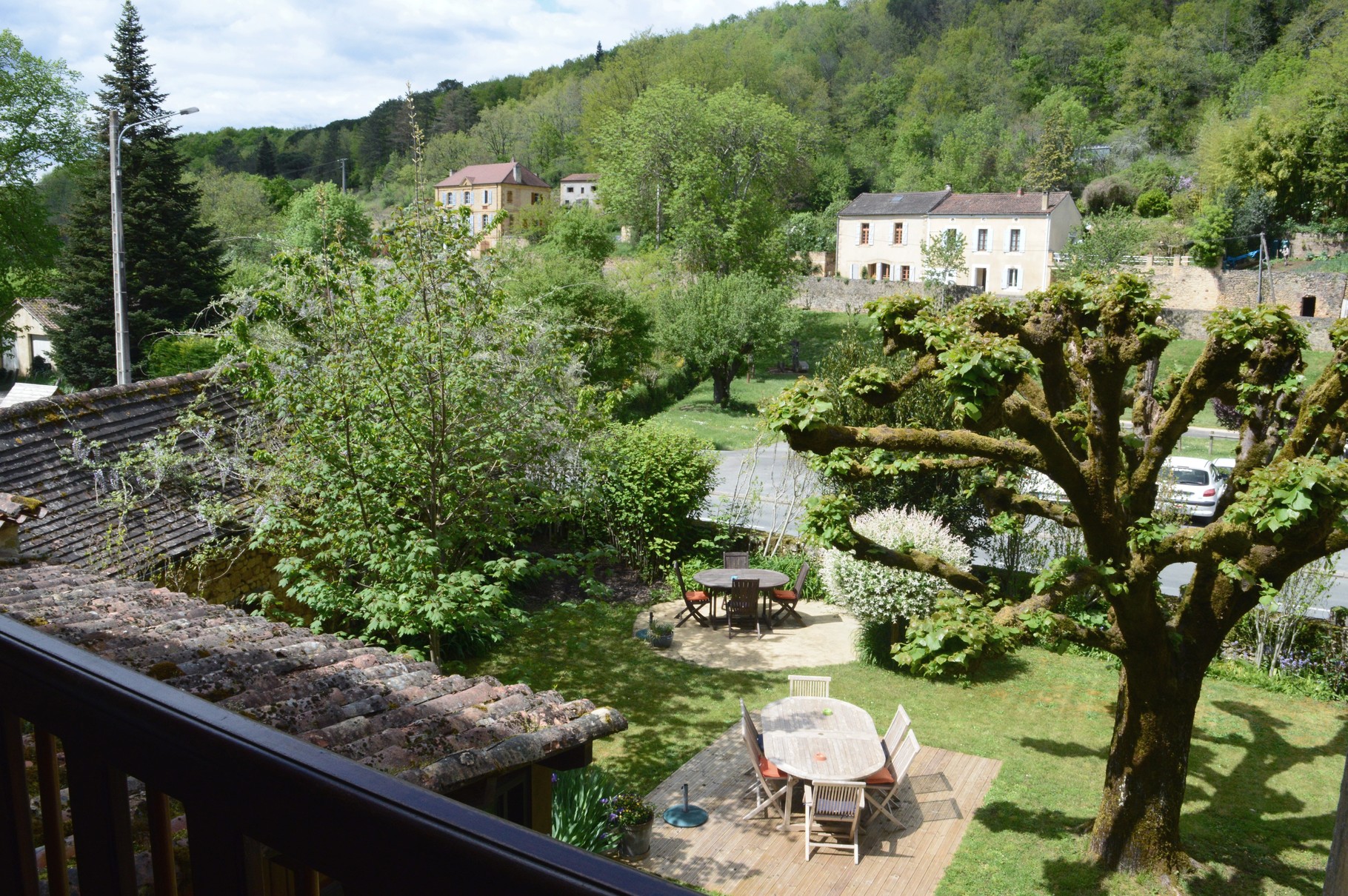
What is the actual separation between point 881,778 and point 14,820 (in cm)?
892

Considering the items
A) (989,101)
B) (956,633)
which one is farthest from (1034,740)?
(989,101)

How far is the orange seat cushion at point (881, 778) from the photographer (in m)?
9.27

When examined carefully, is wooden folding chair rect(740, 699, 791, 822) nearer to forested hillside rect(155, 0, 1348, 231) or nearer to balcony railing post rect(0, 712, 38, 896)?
balcony railing post rect(0, 712, 38, 896)

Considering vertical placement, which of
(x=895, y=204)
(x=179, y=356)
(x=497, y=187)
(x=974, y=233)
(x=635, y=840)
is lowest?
(x=635, y=840)

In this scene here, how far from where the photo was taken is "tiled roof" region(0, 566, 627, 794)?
4.57 m

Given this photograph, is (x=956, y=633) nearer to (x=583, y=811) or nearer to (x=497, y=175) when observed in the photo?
(x=583, y=811)

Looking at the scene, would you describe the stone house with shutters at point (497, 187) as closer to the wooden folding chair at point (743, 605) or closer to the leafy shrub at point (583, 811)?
the wooden folding chair at point (743, 605)

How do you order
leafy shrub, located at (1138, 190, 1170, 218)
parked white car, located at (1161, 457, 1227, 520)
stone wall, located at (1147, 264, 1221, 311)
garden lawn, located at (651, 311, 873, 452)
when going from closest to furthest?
parked white car, located at (1161, 457, 1227, 520) → garden lawn, located at (651, 311, 873, 452) → stone wall, located at (1147, 264, 1221, 311) → leafy shrub, located at (1138, 190, 1170, 218)

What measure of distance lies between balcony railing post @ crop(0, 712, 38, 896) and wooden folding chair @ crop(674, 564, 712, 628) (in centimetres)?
1355

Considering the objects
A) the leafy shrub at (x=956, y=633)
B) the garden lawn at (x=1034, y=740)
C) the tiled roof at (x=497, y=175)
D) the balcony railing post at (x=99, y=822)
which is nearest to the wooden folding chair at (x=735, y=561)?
the garden lawn at (x=1034, y=740)

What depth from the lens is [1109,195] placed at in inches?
2080

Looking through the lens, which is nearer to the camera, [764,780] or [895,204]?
[764,780]

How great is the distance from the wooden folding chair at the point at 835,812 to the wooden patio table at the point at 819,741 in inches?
5.8

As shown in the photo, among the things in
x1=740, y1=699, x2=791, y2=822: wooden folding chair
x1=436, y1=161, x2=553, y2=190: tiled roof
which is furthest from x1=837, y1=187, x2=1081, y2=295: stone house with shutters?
x1=740, y1=699, x2=791, y2=822: wooden folding chair
